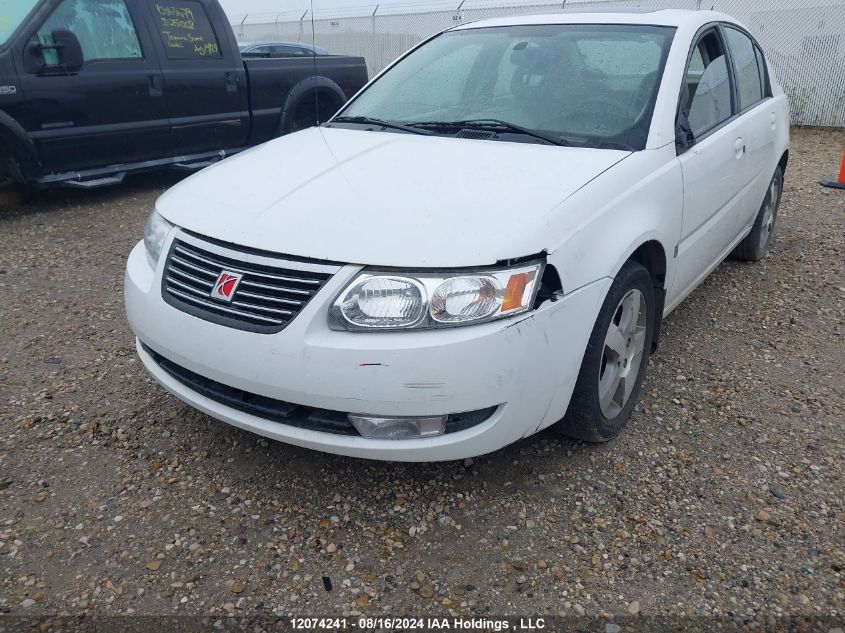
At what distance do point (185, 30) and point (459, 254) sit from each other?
5.70 metres

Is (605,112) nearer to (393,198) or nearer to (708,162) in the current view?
(708,162)

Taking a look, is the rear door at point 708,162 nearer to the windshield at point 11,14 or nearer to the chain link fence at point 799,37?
the windshield at point 11,14

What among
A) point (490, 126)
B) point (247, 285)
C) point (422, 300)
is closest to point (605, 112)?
point (490, 126)

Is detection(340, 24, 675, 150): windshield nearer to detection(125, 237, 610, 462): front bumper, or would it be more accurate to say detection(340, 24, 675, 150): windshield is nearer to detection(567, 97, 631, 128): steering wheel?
detection(567, 97, 631, 128): steering wheel

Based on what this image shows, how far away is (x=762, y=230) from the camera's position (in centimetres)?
489

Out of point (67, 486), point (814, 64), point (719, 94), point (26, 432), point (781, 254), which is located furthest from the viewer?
point (814, 64)

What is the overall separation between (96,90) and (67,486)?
4401mm

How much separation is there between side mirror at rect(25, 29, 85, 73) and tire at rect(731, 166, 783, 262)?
524cm

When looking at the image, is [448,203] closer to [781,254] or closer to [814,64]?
[781,254]

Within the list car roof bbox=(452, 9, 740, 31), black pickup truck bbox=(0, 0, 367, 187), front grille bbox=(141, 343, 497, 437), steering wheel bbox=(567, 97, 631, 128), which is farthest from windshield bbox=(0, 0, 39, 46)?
steering wheel bbox=(567, 97, 631, 128)

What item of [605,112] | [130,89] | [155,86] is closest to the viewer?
[605,112]

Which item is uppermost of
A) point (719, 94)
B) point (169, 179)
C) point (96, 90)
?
point (719, 94)

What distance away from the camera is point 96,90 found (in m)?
5.90

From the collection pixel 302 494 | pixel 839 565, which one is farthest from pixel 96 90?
pixel 839 565
